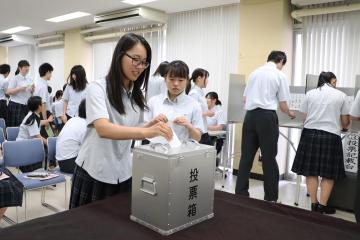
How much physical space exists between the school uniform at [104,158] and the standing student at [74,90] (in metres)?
2.52

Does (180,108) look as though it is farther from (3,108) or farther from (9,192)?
(3,108)

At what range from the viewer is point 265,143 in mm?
3086

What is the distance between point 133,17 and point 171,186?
16.0 feet

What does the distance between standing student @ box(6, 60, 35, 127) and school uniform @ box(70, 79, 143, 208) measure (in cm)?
399

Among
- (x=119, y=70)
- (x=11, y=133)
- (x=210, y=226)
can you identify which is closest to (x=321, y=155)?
(x=210, y=226)

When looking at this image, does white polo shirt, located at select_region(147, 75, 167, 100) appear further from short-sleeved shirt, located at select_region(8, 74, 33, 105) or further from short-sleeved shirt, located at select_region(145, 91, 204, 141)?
short-sleeved shirt, located at select_region(8, 74, 33, 105)

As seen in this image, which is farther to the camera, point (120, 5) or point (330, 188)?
point (120, 5)

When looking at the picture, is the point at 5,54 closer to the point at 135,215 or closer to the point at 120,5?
the point at 120,5

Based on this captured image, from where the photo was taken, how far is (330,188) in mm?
3225

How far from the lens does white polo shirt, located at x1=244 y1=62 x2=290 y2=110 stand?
3.10 metres

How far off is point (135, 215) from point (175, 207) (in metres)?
0.16

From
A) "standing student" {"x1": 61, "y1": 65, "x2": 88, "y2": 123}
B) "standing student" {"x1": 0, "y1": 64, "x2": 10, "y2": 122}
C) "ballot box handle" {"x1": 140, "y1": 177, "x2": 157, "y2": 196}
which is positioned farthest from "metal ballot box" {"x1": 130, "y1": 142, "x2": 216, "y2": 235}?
"standing student" {"x1": 0, "y1": 64, "x2": 10, "y2": 122}

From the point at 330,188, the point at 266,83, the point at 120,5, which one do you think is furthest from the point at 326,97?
the point at 120,5

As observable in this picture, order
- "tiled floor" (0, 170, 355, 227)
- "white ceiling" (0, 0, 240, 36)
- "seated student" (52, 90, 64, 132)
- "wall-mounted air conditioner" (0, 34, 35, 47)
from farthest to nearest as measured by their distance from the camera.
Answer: "wall-mounted air conditioner" (0, 34, 35, 47)
"seated student" (52, 90, 64, 132)
"white ceiling" (0, 0, 240, 36)
"tiled floor" (0, 170, 355, 227)
